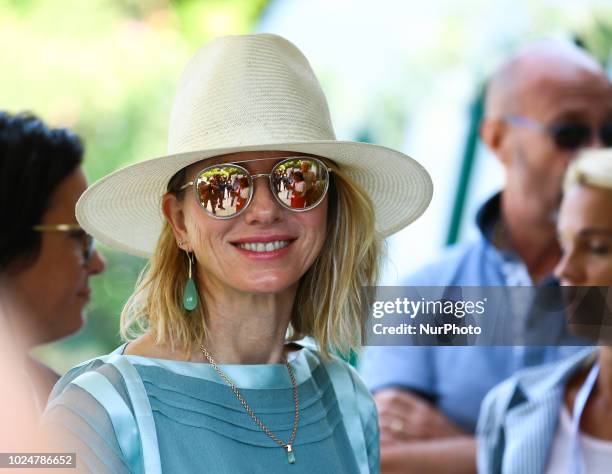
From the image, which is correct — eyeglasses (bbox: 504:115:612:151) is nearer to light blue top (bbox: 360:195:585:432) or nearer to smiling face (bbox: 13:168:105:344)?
light blue top (bbox: 360:195:585:432)

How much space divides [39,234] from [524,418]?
1653 millimetres

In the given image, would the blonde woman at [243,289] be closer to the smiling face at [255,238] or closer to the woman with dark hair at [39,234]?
the smiling face at [255,238]

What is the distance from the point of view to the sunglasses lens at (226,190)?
177 cm

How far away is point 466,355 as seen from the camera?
3.22 meters

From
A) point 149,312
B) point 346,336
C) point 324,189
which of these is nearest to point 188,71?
point 324,189

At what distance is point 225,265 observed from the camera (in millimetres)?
1813

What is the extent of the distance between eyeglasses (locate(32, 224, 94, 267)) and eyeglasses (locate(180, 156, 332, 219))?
39.2 inches

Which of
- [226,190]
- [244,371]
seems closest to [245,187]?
[226,190]

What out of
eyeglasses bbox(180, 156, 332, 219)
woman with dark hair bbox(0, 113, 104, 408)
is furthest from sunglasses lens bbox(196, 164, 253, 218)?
woman with dark hair bbox(0, 113, 104, 408)

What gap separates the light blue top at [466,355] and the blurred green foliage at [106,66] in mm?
1007

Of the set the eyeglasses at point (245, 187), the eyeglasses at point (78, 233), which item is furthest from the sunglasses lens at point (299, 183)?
the eyeglasses at point (78, 233)

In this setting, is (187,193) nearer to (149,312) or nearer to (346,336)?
(149,312)

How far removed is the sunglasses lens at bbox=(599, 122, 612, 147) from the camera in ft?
10.3

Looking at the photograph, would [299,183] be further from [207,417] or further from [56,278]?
[56,278]
